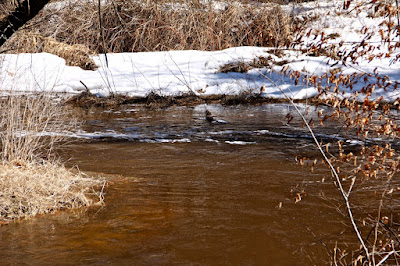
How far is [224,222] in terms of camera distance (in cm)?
566

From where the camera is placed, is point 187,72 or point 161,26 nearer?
point 187,72

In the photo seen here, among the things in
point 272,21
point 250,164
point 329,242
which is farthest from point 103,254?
point 272,21

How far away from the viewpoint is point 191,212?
5.96 meters

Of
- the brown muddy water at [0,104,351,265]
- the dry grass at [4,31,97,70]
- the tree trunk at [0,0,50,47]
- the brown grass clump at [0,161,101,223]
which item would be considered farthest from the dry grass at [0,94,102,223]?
the dry grass at [4,31,97,70]

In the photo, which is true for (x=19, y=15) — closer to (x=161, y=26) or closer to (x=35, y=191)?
(x=35, y=191)

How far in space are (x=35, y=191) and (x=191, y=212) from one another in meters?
1.80

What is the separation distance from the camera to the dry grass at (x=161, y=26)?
62.0ft

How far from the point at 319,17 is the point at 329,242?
53.0 feet

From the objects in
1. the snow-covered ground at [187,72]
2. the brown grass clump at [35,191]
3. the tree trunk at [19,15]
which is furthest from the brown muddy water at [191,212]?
the snow-covered ground at [187,72]

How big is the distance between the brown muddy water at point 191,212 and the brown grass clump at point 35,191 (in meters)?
0.16

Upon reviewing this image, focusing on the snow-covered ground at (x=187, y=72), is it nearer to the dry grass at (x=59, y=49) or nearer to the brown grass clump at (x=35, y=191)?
the dry grass at (x=59, y=49)

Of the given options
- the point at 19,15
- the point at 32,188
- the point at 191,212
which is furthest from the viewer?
the point at 191,212

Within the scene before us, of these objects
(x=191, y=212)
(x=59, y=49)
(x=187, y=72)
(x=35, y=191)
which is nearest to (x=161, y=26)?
(x=187, y=72)

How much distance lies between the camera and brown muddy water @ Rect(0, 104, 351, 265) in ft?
16.0
